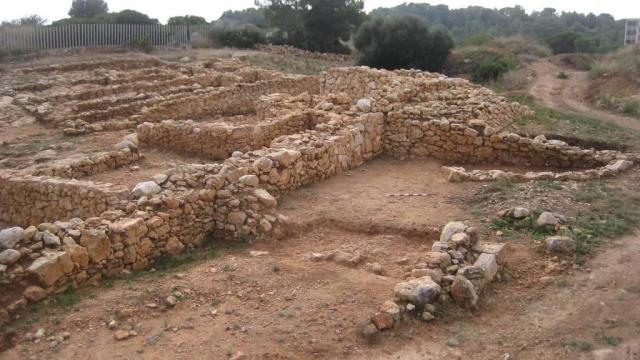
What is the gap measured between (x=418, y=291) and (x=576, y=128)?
27.0 ft

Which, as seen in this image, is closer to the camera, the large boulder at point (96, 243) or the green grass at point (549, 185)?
the large boulder at point (96, 243)

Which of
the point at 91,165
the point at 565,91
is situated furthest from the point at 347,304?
the point at 565,91

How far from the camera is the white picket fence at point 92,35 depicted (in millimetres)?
27859

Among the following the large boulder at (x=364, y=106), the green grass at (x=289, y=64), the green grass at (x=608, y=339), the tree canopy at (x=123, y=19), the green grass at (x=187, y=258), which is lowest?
the green grass at (x=608, y=339)

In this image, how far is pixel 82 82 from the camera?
882 inches

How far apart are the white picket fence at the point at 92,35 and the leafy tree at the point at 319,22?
6103 millimetres

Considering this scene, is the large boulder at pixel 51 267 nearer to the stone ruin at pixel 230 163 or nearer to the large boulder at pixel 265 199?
the stone ruin at pixel 230 163

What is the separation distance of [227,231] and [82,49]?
24547mm

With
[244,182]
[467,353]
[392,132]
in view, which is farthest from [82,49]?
[467,353]

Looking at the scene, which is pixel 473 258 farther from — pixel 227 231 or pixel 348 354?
pixel 227 231

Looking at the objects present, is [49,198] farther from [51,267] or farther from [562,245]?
[562,245]

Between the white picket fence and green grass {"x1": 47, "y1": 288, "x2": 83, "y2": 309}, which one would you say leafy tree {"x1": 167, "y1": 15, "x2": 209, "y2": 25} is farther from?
green grass {"x1": 47, "y1": 288, "x2": 83, "y2": 309}

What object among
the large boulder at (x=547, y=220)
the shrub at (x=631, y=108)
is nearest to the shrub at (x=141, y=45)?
the shrub at (x=631, y=108)

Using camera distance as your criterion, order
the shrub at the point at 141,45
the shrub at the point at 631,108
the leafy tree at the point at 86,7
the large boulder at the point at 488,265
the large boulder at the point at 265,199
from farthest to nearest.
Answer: the leafy tree at the point at 86,7
the shrub at the point at 141,45
the shrub at the point at 631,108
the large boulder at the point at 265,199
the large boulder at the point at 488,265
